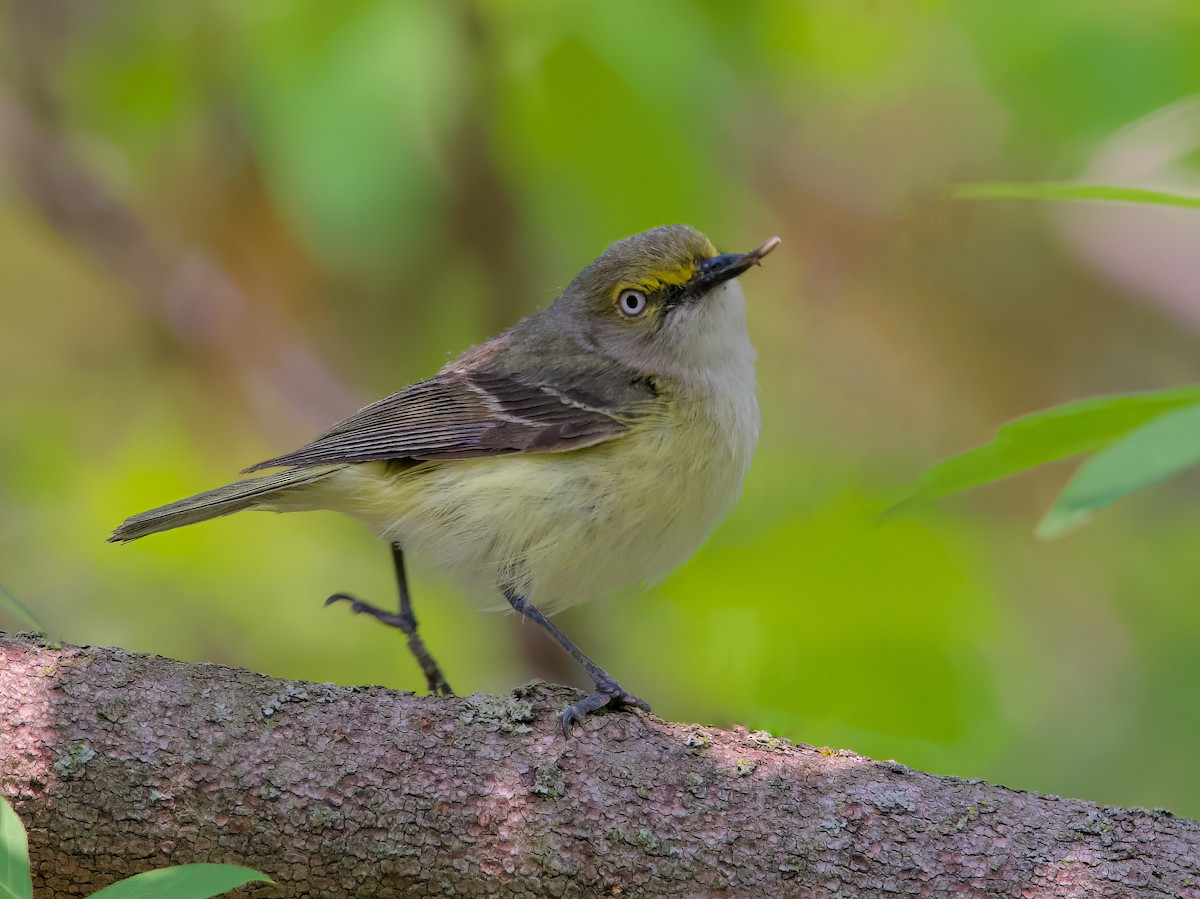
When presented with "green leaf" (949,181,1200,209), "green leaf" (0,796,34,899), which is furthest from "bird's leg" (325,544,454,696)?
"green leaf" (949,181,1200,209)

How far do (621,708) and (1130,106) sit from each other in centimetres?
300

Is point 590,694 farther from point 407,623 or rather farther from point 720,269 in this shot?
point 720,269

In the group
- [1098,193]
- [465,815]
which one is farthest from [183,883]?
[1098,193]

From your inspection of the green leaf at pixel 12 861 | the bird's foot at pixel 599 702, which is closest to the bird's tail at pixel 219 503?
the bird's foot at pixel 599 702

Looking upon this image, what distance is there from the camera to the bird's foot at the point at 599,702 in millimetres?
2701

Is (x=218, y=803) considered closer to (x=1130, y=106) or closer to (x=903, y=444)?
(x=1130, y=106)

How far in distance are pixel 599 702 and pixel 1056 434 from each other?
1455 millimetres

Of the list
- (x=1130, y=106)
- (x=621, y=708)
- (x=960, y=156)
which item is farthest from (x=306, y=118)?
(x=960, y=156)

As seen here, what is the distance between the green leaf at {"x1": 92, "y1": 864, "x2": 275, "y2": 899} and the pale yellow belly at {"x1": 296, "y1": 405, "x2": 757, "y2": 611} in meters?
1.95

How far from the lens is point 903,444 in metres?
5.91

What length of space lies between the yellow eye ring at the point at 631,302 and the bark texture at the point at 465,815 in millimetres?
1977

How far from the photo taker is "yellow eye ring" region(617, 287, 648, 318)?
4184mm

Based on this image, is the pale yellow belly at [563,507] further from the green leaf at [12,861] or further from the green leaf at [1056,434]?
the green leaf at [12,861]

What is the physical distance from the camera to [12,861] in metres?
1.57
